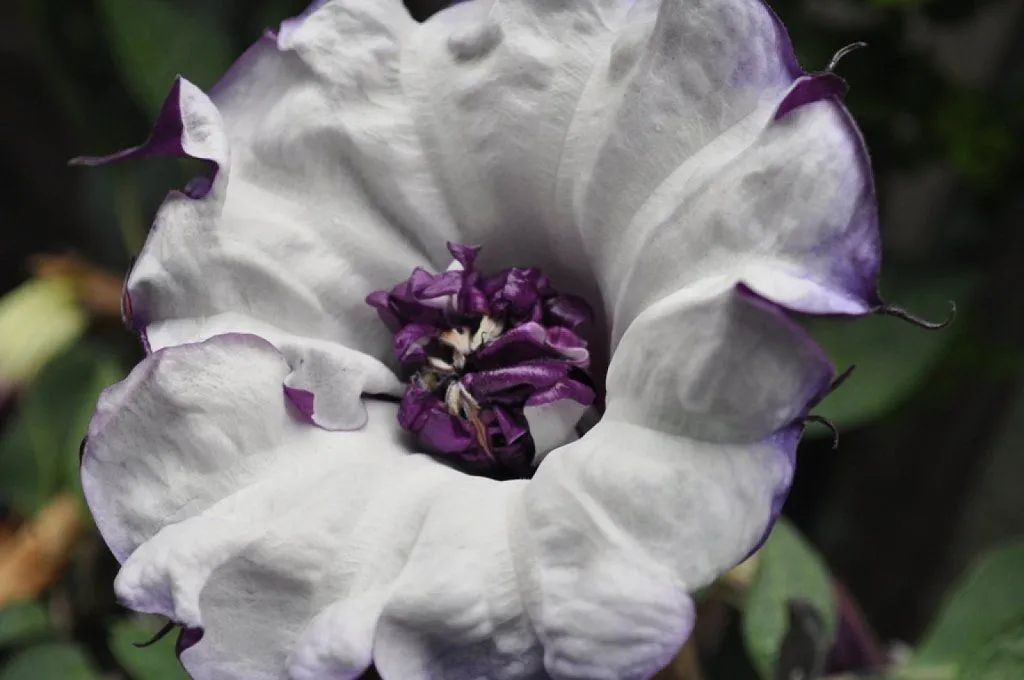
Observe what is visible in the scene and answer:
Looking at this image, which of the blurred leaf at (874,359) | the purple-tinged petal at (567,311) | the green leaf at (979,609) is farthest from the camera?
the blurred leaf at (874,359)

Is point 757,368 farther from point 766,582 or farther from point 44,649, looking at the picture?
point 44,649

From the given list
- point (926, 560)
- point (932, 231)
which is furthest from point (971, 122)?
point (926, 560)

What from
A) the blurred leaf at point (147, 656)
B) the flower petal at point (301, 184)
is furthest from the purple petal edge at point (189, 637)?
the blurred leaf at point (147, 656)

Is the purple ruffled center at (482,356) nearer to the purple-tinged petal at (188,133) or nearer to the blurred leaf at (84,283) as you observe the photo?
the purple-tinged petal at (188,133)

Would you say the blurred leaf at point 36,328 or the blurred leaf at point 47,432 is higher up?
the blurred leaf at point 36,328

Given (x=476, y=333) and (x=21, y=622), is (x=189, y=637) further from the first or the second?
(x=21, y=622)

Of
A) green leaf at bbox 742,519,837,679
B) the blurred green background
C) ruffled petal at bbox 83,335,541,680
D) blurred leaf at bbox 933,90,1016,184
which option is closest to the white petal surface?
ruffled petal at bbox 83,335,541,680

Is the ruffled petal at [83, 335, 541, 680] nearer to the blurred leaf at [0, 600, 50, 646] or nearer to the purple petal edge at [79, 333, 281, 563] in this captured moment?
the purple petal edge at [79, 333, 281, 563]
